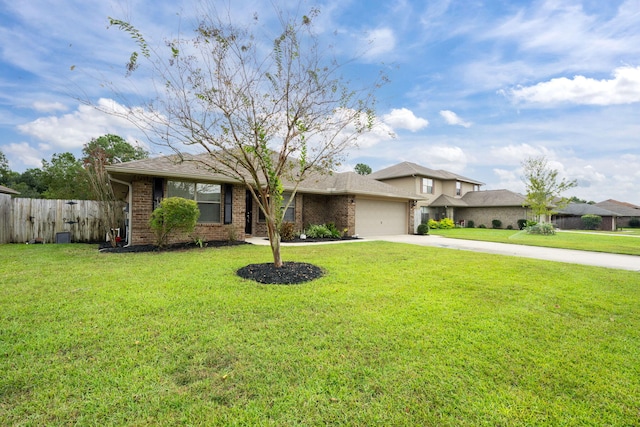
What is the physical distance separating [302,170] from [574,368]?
5.25m

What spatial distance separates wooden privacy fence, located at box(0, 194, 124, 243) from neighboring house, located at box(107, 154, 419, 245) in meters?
1.61

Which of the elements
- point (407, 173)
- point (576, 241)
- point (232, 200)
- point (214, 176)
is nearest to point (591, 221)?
point (407, 173)

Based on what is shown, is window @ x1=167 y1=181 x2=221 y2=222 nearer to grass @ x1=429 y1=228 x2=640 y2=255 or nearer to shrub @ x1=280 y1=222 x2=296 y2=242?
shrub @ x1=280 y1=222 x2=296 y2=242

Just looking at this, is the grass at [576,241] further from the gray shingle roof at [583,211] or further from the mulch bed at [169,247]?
the gray shingle roof at [583,211]

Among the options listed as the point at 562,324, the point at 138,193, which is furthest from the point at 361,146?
the point at 138,193

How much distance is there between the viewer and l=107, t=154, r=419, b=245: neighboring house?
381 inches

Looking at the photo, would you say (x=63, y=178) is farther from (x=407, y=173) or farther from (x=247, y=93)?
(x=407, y=173)

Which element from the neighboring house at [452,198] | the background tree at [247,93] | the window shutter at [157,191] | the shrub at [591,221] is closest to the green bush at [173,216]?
the window shutter at [157,191]

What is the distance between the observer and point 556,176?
2081cm

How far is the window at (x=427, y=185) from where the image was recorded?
91.7 feet

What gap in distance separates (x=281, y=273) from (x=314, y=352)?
3.08 m

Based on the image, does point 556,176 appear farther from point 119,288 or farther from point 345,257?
point 119,288

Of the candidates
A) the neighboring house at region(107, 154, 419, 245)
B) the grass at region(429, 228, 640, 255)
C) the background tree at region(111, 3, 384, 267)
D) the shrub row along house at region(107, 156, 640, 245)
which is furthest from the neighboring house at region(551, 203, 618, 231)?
the background tree at region(111, 3, 384, 267)

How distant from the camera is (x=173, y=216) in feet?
28.4
